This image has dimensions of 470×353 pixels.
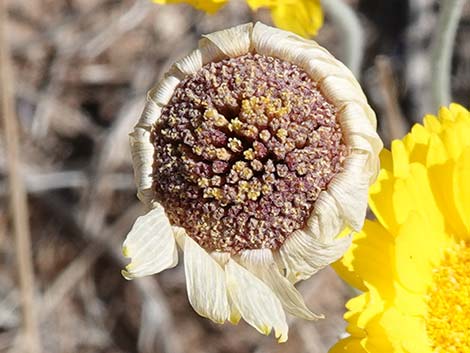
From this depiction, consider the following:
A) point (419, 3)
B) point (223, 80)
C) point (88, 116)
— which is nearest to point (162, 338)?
point (88, 116)

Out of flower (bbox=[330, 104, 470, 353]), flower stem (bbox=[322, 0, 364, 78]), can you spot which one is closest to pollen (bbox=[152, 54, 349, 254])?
flower (bbox=[330, 104, 470, 353])

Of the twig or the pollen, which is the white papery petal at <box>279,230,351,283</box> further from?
the twig

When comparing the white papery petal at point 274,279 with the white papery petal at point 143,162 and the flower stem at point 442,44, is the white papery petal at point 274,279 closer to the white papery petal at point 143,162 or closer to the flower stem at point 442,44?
the white papery petal at point 143,162

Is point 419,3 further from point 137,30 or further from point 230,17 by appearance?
point 137,30

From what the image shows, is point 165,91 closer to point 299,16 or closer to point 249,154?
point 249,154

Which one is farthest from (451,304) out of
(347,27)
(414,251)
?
(347,27)

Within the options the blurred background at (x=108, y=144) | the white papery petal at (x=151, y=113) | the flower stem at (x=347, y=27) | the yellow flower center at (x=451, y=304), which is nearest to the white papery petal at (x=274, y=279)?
the white papery petal at (x=151, y=113)
